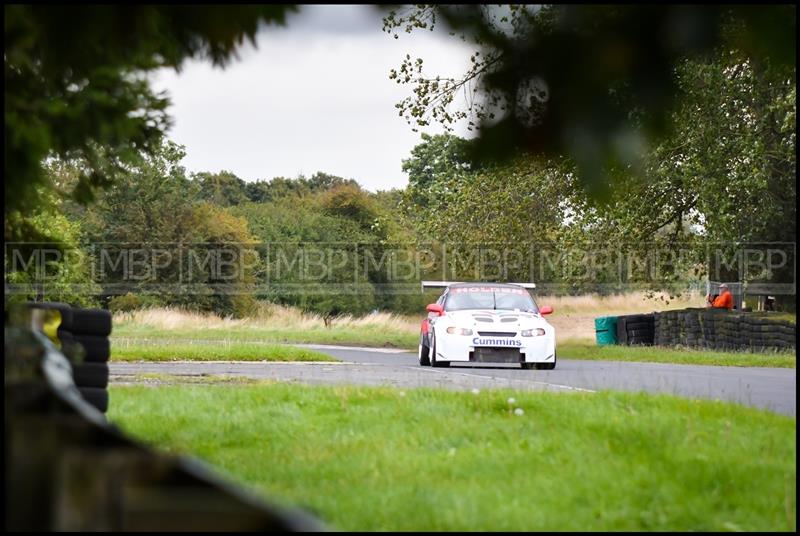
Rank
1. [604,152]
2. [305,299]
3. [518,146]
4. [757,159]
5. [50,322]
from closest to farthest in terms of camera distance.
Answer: [604,152] → [518,146] → [50,322] → [757,159] → [305,299]

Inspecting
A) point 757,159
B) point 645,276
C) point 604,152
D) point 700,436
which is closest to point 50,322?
point 700,436

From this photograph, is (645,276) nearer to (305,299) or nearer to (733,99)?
(733,99)

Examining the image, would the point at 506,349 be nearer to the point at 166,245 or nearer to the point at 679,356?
the point at 679,356

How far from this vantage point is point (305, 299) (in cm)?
5584

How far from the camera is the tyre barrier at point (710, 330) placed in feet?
91.7

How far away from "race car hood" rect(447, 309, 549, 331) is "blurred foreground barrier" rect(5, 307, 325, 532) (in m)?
19.1

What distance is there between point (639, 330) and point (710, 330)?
4.00 m

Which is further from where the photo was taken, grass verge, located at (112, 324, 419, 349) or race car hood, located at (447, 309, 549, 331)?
grass verge, located at (112, 324, 419, 349)

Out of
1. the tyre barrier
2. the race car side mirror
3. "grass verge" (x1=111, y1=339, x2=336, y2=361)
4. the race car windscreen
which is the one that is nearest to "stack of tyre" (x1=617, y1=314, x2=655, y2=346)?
the tyre barrier

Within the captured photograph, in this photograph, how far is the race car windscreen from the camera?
73.9 ft

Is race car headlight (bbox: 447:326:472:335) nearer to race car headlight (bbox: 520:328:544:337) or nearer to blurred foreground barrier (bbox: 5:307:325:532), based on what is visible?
race car headlight (bbox: 520:328:544:337)

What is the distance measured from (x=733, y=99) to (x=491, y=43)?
24.5 m

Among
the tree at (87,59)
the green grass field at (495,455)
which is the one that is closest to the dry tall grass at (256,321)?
the green grass field at (495,455)

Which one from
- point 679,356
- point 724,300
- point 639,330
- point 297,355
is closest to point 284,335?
point 639,330
